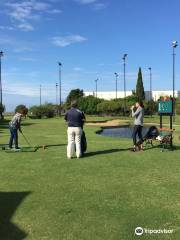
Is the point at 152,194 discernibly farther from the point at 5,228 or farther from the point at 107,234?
the point at 5,228

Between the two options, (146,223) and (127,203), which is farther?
(127,203)

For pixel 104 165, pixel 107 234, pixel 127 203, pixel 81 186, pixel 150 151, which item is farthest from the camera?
pixel 150 151

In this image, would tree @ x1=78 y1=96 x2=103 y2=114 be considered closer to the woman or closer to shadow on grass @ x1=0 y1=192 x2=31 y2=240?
the woman

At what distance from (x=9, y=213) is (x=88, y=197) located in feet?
5.50

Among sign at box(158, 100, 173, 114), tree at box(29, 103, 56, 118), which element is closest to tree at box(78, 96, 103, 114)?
tree at box(29, 103, 56, 118)

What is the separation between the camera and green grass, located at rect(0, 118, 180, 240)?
7156 millimetres

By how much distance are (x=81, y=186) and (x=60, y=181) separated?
2.44 ft

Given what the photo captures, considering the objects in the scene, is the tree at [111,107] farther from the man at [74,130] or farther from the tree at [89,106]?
the man at [74,130]

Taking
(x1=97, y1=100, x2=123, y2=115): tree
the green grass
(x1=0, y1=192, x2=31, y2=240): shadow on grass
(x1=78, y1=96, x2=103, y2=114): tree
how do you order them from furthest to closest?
(x1=78, y1=96, x2=103, y2=114): tree < (x1=97, y1=100, x2=123, y2=115): tree < the green grass < (x1=0, y1=192, x2=31, y2=240): shadow on grass

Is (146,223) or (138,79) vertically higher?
(138,79)

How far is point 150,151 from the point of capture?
51.4ft

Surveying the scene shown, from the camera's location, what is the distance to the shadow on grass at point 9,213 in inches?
273

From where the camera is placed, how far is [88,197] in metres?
9.01

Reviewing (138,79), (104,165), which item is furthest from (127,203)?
(138,79)
